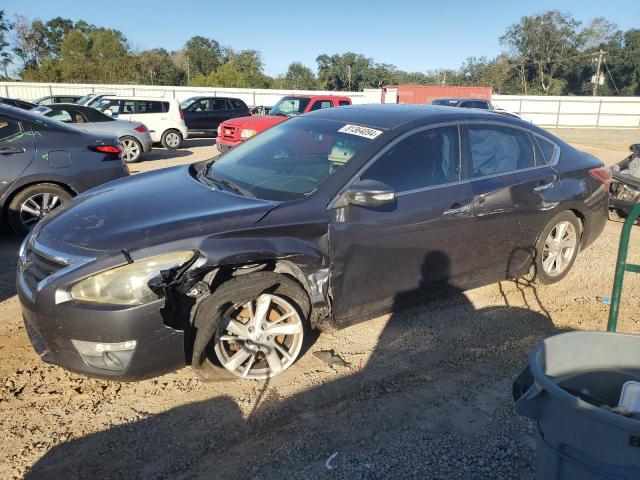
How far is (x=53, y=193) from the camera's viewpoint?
5.90 meters

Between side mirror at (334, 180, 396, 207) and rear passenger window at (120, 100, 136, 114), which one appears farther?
rear passenger window at (120, 100, 136, 114)

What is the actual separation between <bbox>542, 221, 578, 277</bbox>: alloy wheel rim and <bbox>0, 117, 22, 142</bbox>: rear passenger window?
18.5 ft

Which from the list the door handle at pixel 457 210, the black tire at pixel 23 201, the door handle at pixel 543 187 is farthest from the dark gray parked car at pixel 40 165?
the door handle at pixel 543 187

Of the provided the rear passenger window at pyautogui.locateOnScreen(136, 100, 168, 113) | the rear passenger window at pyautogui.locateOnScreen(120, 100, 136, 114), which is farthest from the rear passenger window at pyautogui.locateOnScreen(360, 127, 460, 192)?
the rear passenger window at pyautogui.locateOnScreen(120, 100, 136, 114)

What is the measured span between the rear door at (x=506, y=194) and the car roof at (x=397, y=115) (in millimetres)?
120

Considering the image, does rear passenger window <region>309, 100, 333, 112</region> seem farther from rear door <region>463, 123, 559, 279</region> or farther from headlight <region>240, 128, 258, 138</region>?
rear door <region>463, 123, 559, 279</region>

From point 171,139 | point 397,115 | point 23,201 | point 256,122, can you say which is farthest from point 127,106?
point 397,115

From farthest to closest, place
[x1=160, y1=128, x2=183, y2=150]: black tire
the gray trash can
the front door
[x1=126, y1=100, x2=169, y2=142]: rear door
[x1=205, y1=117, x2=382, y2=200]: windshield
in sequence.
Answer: [x1=160, y1=128, x2=183, y2=150]: black tire < [x1=126, y1=100, x2=169, y2=142]: rear door < [x1=205, y1=117, x2=382, y2=200]: windshield < the front door < the gray trash can

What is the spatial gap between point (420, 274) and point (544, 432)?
212 centimetres

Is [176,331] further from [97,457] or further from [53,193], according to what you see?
[53,193]

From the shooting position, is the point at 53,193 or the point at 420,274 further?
the point at 53,193

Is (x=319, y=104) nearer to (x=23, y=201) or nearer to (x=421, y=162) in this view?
(x=23, y=201)

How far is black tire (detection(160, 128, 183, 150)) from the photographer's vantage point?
15.6 metres

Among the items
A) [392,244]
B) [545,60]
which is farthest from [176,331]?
[545,60]
